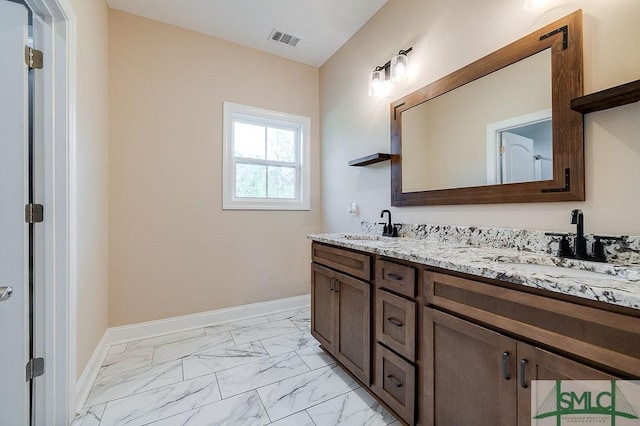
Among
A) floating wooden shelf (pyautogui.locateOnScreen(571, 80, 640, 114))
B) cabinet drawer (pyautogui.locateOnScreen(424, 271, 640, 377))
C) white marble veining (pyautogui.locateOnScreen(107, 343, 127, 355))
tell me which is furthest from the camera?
white marble veining (pyautogui.locateOnScreen(107, 343, 127, 355))

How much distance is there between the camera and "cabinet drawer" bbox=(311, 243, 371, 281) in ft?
5.39

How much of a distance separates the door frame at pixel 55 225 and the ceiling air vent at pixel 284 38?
168 cm

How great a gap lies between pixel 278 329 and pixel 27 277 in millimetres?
1868

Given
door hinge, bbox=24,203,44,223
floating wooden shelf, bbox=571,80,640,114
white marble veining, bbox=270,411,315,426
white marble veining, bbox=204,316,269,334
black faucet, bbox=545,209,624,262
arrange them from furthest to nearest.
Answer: white marble veining, bbox=204,316,269,334 → white marble veining, bbox=270,411,315,426 → door hinge, bbox=24,203,44,223 → black faucet, bbox=545,209,624,262 → floating wooden shelf, bbox=571,80,640,114

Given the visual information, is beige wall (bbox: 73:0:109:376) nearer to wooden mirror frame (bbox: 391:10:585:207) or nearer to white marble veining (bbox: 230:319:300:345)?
white marble veining (bbox: 230:319:300:345)

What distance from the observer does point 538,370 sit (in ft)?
2.86

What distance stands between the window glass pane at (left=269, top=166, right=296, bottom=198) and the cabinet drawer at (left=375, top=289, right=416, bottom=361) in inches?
77.0

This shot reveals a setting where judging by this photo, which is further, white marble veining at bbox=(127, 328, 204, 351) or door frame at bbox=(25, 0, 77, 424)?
white marble veining at bbox=(127, 328, 204, 351)

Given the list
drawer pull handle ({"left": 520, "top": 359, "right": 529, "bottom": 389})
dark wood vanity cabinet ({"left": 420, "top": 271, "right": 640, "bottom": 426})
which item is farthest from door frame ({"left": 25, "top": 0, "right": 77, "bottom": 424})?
drawer pull handle ({"left": 520, "top": 359, "right": 529, "bottom": 389})

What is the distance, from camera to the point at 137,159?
2.49 metres

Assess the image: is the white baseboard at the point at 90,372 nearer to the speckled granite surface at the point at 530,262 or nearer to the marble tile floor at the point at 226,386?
the marble tile floor at the point at 226,386

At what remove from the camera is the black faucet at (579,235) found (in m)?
1.14

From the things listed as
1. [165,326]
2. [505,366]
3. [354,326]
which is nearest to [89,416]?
[165,326]

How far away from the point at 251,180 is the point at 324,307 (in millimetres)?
1659
